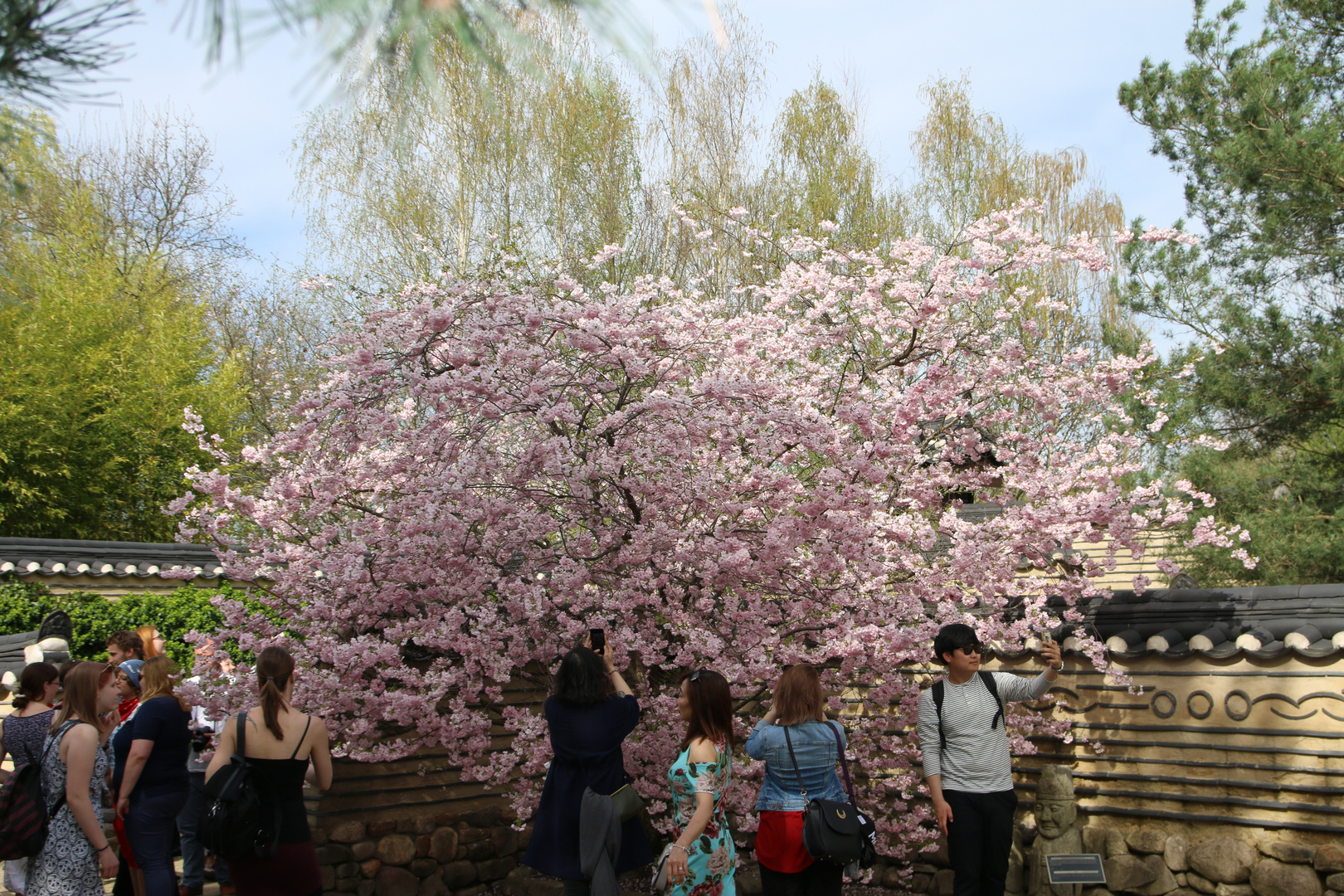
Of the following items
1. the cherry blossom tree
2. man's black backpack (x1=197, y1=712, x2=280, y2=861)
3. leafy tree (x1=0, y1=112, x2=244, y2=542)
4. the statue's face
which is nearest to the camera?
man's black backpack (x1=197, y1=712, x2=280, y2=861)

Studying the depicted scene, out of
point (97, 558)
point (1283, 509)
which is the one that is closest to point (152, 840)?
point (97, 558)

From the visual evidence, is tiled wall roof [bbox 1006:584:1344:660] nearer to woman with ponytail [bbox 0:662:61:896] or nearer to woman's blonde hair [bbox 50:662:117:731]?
woman's blonde hair [bbox 50:662:117:731]

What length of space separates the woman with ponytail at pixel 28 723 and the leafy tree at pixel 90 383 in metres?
8.86

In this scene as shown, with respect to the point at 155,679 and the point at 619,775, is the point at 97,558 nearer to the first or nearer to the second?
the point at 155,679

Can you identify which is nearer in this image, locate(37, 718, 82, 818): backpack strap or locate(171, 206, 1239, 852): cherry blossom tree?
locate(37, 718, 82, 818): backpack strap

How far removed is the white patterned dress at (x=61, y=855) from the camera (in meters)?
4.15

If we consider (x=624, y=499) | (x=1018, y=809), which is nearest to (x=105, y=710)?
(x=624, y=499)

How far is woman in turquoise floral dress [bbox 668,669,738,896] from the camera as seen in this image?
3783 millimetres

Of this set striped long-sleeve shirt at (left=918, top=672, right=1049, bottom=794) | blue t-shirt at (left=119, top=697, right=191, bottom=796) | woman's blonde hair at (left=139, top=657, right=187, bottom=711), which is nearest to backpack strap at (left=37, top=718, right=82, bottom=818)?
blue t-shirt at (left=119, top=697, right=191, bottom=796)

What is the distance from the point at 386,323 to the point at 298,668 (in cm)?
197

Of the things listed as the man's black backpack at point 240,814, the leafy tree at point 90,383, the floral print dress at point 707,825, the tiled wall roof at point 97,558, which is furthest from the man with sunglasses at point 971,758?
the leafy tree at point 90,383

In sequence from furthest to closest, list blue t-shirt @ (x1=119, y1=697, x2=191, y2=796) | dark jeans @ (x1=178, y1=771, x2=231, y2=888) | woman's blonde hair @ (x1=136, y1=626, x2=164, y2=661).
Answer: woman's blonde hair @ (x1=136, y1=626, x2=164, y2=661) < dark jeans @ (x1=178, y1=771, x2=231, y2=888) < blue t-shirt @ (x1=119, y1=697, x2=191, y2=796)

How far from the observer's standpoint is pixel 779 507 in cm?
568

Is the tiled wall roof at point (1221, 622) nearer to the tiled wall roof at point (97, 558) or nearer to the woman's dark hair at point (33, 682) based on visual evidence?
the woman's dark hair at point (33, 682)
